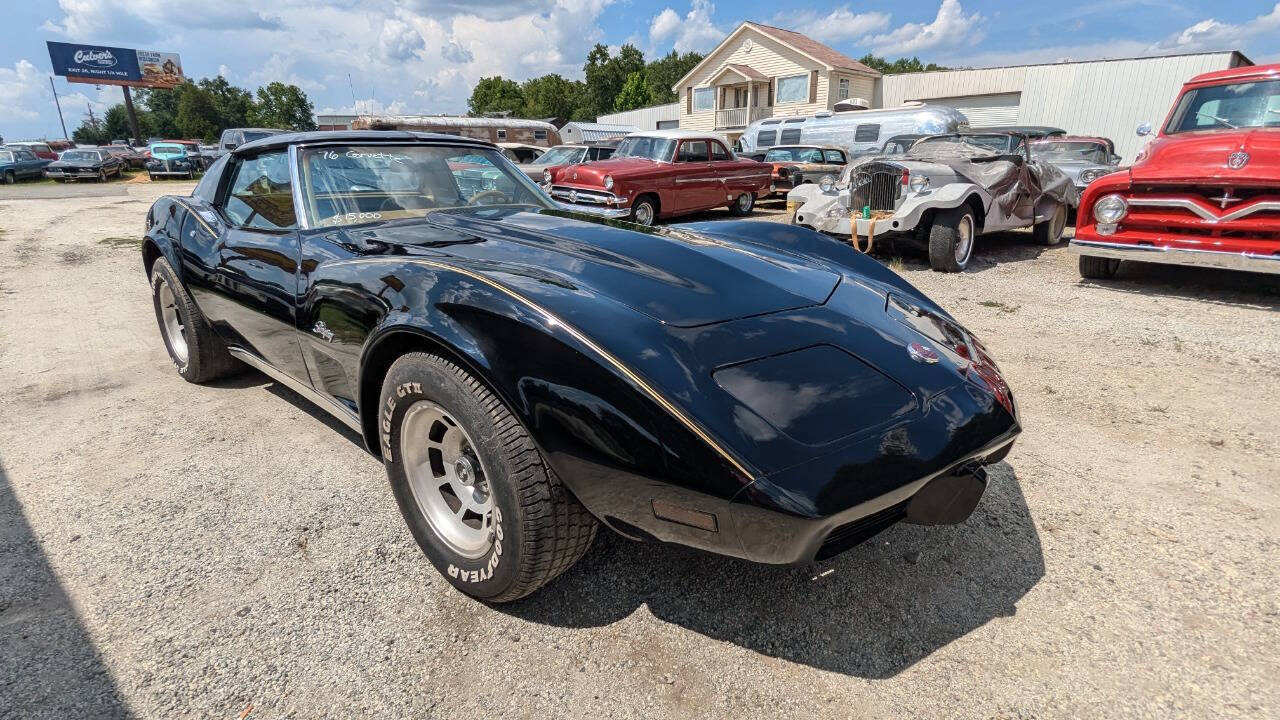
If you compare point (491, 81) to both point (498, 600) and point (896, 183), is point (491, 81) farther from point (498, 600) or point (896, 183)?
point (498, 600)

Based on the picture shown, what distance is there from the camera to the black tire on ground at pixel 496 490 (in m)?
1.66

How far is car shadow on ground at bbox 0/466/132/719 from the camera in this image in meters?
1.60

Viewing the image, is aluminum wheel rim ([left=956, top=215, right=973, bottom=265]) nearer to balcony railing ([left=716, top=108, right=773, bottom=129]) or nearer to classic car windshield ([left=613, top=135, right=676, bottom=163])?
classic car windshield ([left=613, top=135, right=676, bottom=163])

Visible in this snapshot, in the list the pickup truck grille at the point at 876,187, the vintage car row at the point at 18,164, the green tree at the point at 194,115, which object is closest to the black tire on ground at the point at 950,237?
the pickup truck grille at the point at 876,187

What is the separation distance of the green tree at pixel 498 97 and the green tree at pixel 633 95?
14.3 metres

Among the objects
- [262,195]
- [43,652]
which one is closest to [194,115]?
[262,195]

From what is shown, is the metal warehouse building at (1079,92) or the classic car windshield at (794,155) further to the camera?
the metal warehouse building at (1079,92)

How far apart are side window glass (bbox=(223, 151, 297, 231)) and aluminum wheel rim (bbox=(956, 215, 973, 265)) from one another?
6.32 metres

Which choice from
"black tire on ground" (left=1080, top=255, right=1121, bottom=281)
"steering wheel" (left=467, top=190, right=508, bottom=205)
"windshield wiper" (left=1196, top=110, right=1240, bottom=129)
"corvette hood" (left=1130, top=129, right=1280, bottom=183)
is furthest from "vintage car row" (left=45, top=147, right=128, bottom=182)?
"windshield wiper" (left=1196, top=110, right=1240, bottom=129)

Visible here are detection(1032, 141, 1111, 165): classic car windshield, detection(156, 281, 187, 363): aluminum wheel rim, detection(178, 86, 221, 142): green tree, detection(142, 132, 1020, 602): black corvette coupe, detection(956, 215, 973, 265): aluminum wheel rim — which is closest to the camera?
detection(142, 132, 1020, 602): black corvette coupe

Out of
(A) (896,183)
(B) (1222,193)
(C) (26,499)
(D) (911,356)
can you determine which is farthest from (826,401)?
(A) (896,183)

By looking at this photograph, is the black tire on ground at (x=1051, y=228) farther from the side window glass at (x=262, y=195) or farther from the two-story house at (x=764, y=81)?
the two-story house at (x=764, y=81)

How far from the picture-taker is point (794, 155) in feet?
49.3

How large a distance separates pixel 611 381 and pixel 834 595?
41.2 inches
